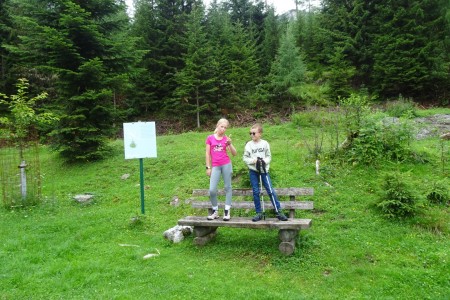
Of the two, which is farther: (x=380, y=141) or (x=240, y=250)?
(x=380, y=141)

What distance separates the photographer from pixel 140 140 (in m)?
7.43

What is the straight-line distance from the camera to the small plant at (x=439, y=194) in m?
6.51

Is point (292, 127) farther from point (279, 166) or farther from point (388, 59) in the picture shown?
point (388, 59)

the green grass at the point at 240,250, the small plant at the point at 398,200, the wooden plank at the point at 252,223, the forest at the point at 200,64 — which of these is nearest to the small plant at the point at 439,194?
the green grass at the point at 240,250

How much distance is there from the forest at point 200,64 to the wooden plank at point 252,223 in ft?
27.6

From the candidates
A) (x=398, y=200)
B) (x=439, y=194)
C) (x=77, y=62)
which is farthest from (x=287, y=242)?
(x=77, y=62)

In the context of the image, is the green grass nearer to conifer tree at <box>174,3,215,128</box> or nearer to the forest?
the forest

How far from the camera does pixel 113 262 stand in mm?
5547

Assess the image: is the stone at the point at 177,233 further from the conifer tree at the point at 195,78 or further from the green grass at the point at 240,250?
the conifer tree at the point at 195,78

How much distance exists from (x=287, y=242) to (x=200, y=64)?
16776mm

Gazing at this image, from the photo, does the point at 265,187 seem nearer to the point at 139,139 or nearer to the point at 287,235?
the point at 287,235

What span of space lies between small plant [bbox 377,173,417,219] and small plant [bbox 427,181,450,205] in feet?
2.47

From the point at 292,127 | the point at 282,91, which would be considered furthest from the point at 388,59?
the point at 292,127

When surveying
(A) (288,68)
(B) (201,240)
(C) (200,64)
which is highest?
(C) (200,64)
